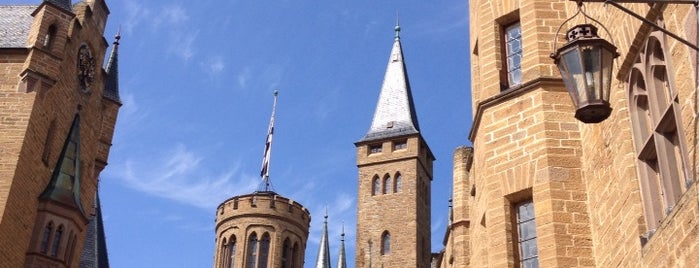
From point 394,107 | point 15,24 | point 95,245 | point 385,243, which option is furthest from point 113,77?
point 394,107

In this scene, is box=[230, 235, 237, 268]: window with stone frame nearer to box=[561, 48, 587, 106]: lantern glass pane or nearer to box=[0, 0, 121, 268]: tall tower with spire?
box=[0, 0, 121, 268]: tall tower with spire

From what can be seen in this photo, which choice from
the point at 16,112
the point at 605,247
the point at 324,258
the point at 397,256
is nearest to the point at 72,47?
the point at 16,112

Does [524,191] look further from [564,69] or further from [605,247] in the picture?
Answer: [564,69]

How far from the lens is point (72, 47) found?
23141 millimetres

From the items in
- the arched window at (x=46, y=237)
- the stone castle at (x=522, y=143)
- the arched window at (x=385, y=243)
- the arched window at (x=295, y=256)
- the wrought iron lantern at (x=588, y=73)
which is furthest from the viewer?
the arched window at (x=295, y=256)

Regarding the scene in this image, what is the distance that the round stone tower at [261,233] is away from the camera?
154ft

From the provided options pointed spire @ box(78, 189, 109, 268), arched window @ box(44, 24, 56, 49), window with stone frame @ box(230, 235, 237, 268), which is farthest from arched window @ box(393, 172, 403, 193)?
arched window @ box(44, 24, 56, 49)

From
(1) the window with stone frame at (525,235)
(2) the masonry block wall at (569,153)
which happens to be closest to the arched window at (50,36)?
(2) the masonry block wall at (569,153)

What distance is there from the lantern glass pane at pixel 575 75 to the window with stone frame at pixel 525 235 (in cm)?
438

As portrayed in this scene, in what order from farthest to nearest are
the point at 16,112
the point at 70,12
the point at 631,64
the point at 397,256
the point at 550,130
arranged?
the point at 397,256
the point at 70,12
the point at 16,112
the point at 550,130
the point at 631,64

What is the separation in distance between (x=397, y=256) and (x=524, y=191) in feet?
122

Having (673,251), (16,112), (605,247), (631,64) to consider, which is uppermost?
(16,112)

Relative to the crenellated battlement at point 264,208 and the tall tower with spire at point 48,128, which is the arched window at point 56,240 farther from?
the crenellated battlement at point 264,208

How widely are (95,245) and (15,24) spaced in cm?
1289
